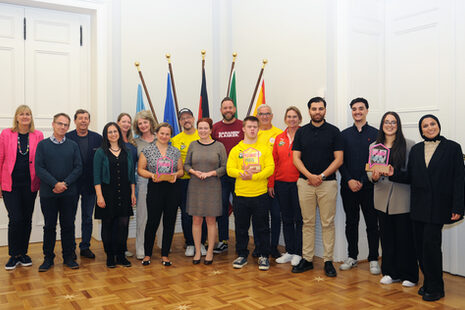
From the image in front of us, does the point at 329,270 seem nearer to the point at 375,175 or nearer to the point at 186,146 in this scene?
the point at 375,175

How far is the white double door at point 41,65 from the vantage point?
4.75 meters

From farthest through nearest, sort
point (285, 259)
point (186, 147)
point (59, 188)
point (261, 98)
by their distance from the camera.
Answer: point (261, 98), point (186, 147), point (285, 259), point (59, 188)

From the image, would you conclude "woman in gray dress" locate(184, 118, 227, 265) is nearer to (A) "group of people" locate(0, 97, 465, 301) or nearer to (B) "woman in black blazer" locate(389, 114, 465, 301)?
(A) "group of people" locate(0, 97, 465, 301)

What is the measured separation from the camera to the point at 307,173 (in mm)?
3605

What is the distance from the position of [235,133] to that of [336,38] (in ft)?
4.43

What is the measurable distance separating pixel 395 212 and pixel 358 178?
475mm

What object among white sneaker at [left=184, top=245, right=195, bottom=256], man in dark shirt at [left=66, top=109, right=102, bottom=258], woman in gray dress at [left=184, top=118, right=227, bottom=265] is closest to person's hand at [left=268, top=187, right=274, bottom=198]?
woman in gray dress at [left=184, top=118, right=227, bottom=265]

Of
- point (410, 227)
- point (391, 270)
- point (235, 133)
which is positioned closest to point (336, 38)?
point (235, 133)

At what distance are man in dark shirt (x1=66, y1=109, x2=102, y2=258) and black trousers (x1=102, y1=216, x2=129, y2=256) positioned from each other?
1.49 feet

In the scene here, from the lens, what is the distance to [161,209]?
3893mm

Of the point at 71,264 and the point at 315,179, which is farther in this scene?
the point at 71,264

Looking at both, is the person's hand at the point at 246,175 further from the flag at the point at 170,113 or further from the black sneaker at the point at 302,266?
the flag at the point at 170,113

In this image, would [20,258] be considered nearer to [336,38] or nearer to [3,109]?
[3,109]

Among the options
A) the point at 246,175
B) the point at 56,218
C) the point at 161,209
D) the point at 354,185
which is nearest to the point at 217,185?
the point at 246,175
